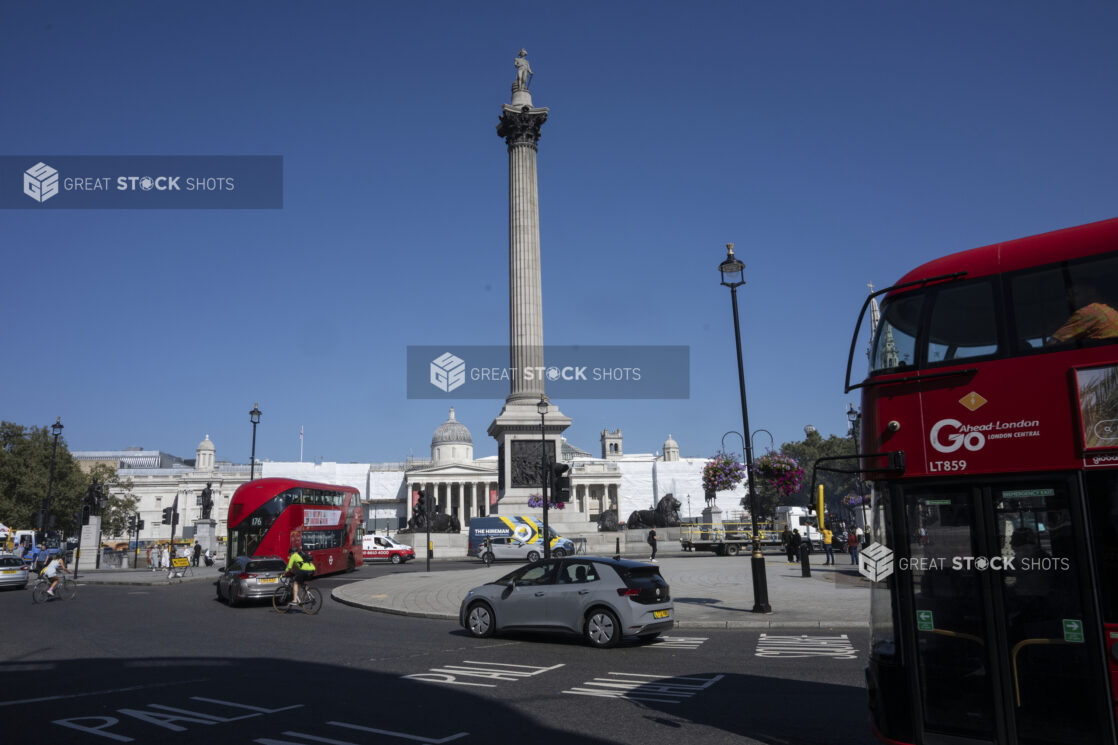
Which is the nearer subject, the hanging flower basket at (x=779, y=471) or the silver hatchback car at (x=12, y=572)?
the hanging flower basket at (x=779, y=471)

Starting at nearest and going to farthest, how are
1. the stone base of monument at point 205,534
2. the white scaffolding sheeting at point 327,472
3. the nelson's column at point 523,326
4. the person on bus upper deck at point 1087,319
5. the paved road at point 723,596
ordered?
1. the person on bus upper deck at point 1087,319
2. the paved road at point 723,596
3. the nelson's column at point 523,326
4. the stone base of monument at point 205,534
5. the white scaffolding sheeting at point 327,472

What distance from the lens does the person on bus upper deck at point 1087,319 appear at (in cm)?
552

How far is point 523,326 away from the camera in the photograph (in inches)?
1818

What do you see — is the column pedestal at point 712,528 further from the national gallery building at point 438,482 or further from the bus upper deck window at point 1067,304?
the national gallery building at point 438,482

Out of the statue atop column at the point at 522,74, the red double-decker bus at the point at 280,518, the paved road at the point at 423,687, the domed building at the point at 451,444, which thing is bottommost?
the paved road at the point at 423,687

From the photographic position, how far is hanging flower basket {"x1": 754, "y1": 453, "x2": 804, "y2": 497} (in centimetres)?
2848

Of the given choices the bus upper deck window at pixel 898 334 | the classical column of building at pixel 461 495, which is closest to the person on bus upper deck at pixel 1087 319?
the bus upper deck window at pixel 898 334

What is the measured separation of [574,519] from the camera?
154ft

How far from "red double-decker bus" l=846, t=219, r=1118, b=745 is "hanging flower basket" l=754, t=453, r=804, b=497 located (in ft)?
75.1

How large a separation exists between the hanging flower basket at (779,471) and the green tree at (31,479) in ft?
211

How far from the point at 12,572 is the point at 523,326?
27.0 meters

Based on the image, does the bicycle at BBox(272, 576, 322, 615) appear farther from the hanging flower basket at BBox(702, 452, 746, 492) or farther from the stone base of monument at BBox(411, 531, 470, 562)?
the stone base of monument at BBox(411, 531, 470, 562)

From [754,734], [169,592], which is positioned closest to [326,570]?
[169,592]

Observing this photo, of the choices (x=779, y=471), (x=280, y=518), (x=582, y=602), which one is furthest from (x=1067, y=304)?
(x=280, y=518)
